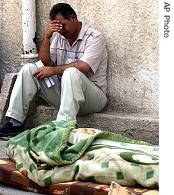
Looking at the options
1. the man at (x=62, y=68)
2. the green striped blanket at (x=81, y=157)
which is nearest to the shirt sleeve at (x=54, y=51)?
the man at (x=62, y=68)

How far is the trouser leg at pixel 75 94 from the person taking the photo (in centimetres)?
445

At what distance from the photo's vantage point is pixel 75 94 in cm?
451

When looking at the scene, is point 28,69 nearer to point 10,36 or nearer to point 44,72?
point 44,72

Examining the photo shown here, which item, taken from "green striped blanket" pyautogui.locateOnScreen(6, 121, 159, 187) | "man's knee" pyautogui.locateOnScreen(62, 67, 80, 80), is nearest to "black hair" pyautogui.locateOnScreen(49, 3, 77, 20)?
"man's knee" pyautogui.locateOnScreen(62, 67, 80, 80)

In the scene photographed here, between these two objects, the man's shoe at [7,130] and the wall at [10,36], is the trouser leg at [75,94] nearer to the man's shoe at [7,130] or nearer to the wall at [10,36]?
the man's shoe at [7,130]

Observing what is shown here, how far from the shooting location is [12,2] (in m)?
5.82

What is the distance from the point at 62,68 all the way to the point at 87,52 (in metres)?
0.26

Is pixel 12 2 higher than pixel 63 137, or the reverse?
pixel 12 2

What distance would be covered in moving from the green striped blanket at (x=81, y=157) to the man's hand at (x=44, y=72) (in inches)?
50.6

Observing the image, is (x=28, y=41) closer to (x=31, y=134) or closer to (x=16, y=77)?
(x=16, y=77)

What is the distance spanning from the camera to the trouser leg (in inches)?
175

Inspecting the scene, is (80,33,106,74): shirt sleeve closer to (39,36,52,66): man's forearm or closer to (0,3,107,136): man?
(0,3,107,136): man
